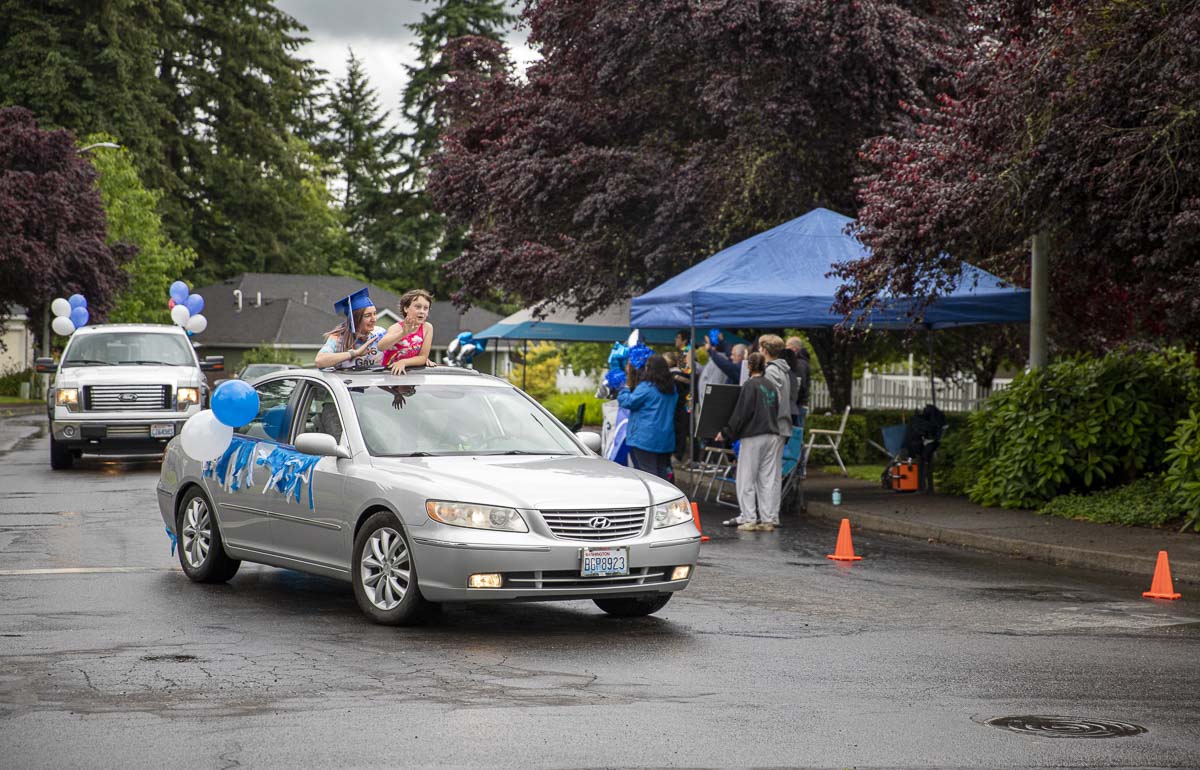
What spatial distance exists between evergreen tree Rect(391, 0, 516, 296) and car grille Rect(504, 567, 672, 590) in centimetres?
6427

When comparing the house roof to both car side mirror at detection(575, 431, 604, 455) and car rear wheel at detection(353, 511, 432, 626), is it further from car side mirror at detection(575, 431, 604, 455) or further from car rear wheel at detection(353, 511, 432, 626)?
car rear wheel at detection(353, 511, 432, 626)

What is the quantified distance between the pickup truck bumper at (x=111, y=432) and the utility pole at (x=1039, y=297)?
11826mm

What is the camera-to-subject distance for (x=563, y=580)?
337 inches

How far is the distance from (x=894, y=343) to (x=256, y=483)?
2012cm

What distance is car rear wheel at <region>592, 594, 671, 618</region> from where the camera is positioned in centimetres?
934

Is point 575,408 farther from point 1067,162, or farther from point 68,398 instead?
point 1067,162

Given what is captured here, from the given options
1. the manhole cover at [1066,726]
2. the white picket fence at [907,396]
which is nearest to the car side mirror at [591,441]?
the manhole cover at [1066,726]

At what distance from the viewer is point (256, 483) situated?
10.0 metres

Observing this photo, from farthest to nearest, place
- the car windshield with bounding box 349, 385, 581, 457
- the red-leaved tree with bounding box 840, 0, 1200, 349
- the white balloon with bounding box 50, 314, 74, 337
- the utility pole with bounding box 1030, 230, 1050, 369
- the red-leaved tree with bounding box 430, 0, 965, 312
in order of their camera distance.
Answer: the white balloon with bounding box 50, 314, 74, 337 → the red-leaved tree with bounding box 430, 0, 965, 312 → the utility pole with bounding box 1030, 230, 1050, 369 → the red-leaved tree with bounding box 840, 0, 1200, 349 → the car windshield with bounding box 349, 385, 581, 457

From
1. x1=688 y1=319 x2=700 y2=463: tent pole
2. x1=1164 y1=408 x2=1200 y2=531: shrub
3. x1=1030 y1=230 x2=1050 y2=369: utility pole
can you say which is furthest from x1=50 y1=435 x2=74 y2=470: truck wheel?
x1=1164 y1=408 x2=1200 y2=531: shrub

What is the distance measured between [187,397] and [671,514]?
14.5m

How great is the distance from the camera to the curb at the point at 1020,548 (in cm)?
1233

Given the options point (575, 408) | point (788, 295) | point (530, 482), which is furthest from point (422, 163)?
point (530, 482)

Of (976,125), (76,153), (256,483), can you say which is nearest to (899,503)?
(976,125)
